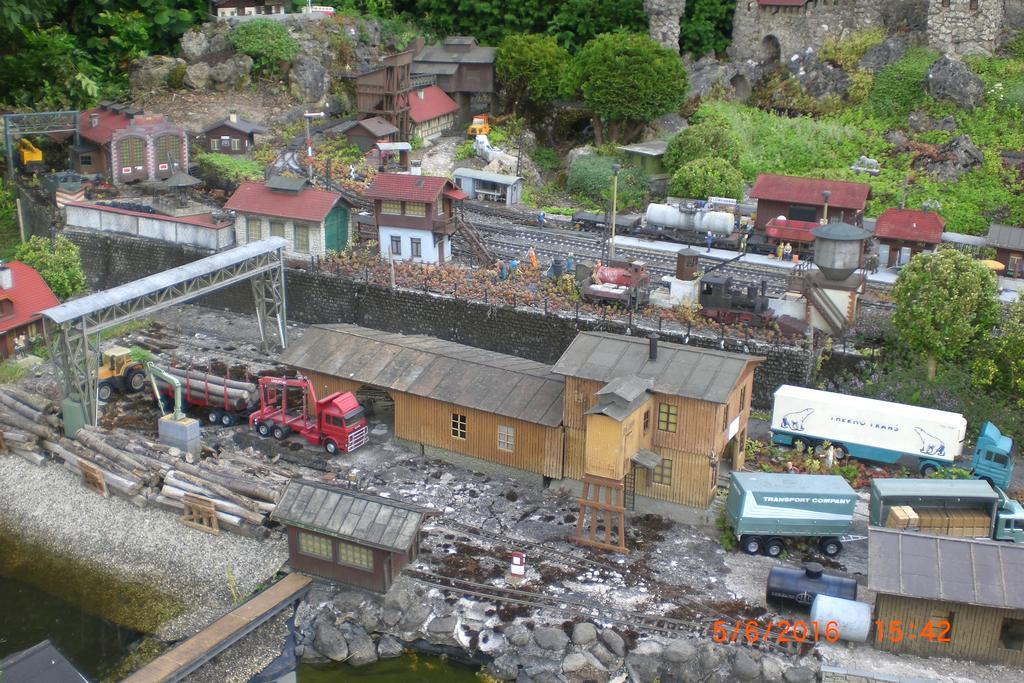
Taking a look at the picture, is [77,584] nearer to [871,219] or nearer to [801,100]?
[871,219]

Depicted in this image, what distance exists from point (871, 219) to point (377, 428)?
29.8 m

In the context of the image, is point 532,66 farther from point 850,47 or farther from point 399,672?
point 399,672

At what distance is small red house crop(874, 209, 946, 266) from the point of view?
52.2m

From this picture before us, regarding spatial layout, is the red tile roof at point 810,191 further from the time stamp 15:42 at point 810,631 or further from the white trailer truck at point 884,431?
the time stamp 15:42 at point 810,631

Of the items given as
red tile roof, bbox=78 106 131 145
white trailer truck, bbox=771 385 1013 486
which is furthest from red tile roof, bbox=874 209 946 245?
red tile roof, bbox=78 106 131 145

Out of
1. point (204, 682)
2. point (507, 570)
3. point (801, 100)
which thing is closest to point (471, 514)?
point (507, 570)

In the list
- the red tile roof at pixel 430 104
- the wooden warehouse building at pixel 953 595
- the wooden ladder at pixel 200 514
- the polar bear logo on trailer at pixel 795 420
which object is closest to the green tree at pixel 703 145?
the red tile roof at pixel 430 104

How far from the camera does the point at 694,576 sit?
33.6 metres

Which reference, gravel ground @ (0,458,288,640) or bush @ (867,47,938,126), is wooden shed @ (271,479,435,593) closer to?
gravel ground @ (0,458,288,640)

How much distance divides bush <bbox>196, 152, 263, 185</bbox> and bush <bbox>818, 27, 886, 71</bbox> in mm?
37431

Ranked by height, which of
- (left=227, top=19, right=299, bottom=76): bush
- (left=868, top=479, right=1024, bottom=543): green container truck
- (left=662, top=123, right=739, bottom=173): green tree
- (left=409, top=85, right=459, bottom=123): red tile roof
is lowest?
(left=868, top=479, right=1024, bottom=543): green container truck

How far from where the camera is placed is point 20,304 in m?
47.6
